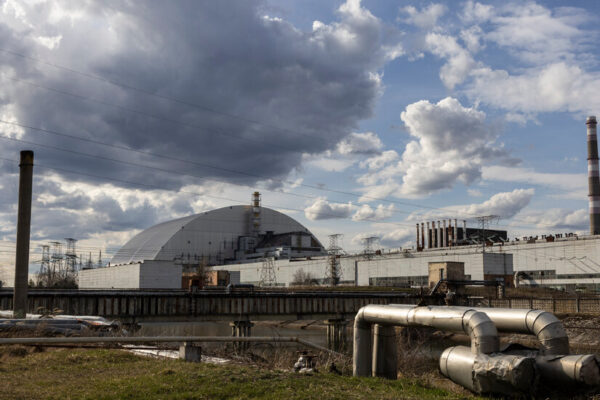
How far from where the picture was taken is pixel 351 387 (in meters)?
10.3

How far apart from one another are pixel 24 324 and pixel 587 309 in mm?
44887

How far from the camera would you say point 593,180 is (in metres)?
85.0

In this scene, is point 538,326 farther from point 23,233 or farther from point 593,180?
point 593,180

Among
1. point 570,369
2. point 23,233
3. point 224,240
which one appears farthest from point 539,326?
point 224,240

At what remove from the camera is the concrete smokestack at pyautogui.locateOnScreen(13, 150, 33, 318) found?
24.2 meters

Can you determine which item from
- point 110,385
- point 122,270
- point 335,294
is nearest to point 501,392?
point 110,385

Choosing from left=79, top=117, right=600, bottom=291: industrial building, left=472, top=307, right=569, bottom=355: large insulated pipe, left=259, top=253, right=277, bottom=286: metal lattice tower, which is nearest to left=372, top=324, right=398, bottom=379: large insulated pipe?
left=472, top=307, right=569, bottom=355: large insulated pipe

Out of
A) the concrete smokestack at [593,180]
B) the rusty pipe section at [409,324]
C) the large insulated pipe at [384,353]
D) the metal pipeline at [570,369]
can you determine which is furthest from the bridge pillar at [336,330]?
the concrete smokestack at [593,180]

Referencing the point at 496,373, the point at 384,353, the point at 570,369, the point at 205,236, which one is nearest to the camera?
the point at 570,369

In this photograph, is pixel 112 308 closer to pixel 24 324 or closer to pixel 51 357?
pixel 24 324

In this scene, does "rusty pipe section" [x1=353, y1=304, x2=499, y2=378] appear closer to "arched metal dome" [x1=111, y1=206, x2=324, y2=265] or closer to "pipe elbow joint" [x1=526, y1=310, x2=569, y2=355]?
"pipe elbow joint" [x1=526, y1=310, x2=569, y2=355]

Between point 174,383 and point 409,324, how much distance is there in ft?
18.4

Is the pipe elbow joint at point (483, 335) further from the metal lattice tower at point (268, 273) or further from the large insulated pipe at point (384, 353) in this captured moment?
the metal lattice tower at point (268, 273)

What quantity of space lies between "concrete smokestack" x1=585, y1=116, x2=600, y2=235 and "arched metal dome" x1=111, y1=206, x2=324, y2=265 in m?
56.8
